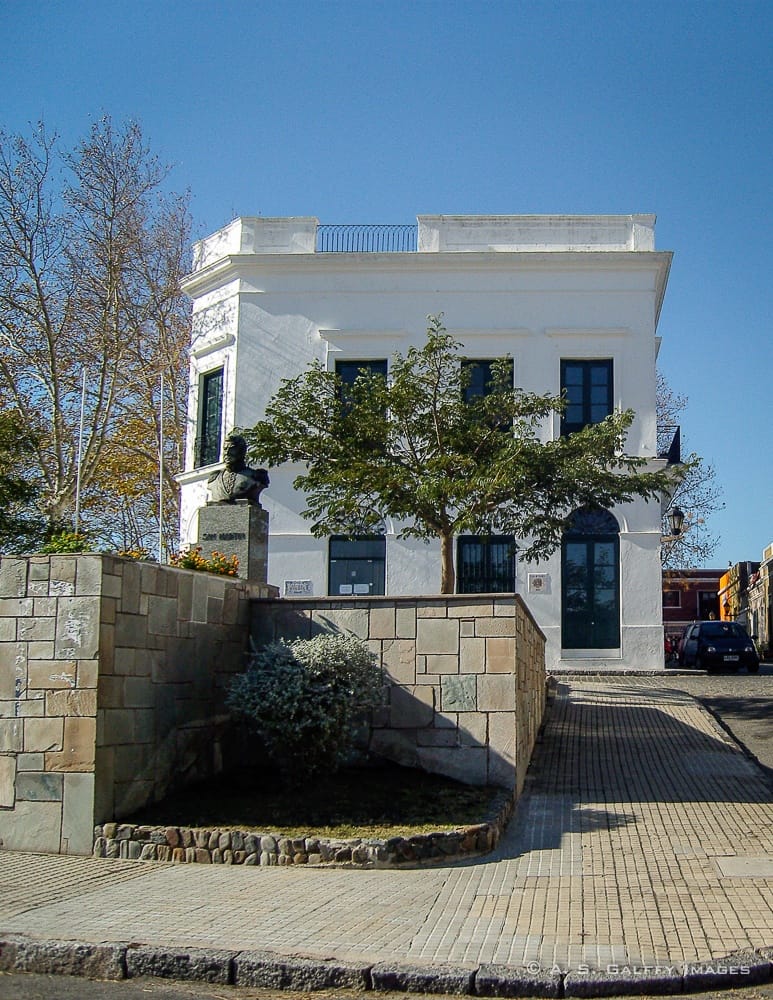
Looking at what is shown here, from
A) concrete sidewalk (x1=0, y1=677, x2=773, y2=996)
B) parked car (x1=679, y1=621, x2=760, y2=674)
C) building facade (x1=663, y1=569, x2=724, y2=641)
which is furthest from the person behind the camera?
building facade (x1=663, y1=569, x2=724, y2=641)

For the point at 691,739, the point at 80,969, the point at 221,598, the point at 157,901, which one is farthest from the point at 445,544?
the point at 80,969

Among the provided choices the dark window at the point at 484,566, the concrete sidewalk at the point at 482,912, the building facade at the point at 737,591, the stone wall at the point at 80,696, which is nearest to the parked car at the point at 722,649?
the dark window at the point at 484,566

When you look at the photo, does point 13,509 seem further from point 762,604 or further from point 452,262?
point 762,604

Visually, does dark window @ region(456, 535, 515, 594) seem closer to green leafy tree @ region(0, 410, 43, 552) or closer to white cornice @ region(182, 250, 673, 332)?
white cornice @ region(182, 250, 673, 332)

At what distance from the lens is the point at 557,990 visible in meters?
5.28

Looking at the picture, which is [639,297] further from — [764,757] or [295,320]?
[764,757]

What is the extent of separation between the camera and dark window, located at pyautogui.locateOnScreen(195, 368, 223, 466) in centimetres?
2667

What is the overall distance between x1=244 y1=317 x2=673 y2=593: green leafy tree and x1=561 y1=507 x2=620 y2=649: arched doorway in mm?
7559

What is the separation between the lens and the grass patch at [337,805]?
27.6 ft

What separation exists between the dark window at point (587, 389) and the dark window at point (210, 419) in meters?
8.33

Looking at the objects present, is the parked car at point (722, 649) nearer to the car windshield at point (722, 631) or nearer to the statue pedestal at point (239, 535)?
the car windshield at point (722, 631)

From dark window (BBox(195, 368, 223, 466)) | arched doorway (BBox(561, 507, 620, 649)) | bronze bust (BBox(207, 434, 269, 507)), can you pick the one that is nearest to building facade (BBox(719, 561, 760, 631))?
arched doorway (BBox(561, 507, 620, 649))

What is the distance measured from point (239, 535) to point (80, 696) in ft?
14.1

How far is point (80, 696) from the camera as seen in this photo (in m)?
8.49
